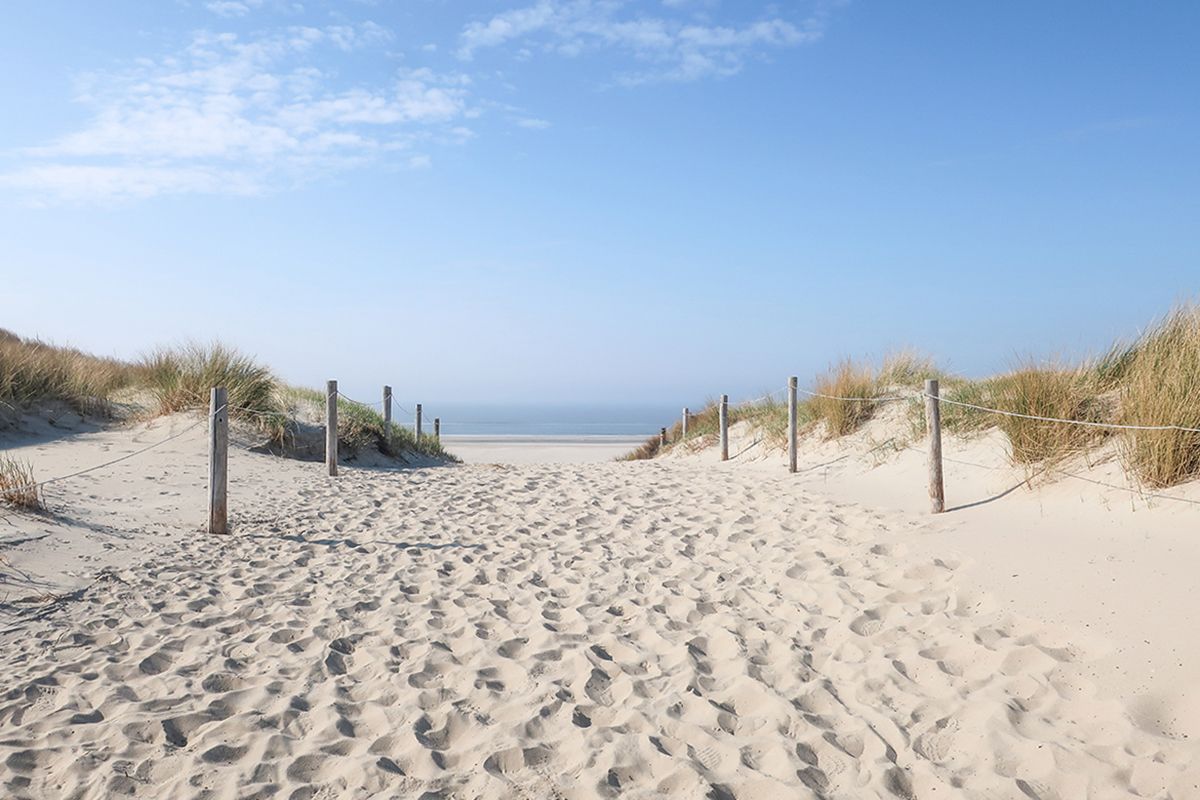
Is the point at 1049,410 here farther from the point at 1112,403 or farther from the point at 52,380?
the point at 52,380

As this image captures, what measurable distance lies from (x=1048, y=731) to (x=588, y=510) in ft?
16.4

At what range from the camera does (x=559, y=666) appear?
12.5 ft

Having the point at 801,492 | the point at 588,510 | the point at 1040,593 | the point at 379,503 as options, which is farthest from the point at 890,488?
the point at 379,503

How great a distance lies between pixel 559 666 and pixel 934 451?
14.3 ft

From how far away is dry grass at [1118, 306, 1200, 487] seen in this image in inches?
209

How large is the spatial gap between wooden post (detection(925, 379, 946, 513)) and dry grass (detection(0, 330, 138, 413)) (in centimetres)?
1108

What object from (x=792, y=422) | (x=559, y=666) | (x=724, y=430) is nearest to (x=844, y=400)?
(x=792, y=422)

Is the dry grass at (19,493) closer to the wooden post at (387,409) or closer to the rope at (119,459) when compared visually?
the rope at (119,459)

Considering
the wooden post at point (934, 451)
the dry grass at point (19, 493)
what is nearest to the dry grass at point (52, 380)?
the dry grass at point (19, 493)

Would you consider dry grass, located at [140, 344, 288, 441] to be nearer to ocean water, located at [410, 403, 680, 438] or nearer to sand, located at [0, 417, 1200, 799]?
sand, located at [0, 417, 1200, 799]

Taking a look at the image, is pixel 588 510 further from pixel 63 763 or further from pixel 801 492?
pixel 63 763

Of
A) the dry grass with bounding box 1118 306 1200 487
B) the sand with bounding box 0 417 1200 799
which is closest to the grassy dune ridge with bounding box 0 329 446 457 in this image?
the sand with bounding box 0 417 1200 799

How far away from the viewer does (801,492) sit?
852 centimetres

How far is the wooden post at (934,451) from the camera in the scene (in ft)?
22.3
